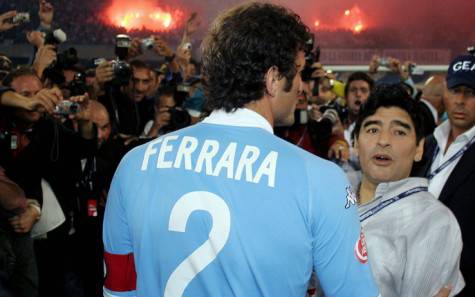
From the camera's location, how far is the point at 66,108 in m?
2.97

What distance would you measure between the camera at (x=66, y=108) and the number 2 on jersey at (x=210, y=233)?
186 cm

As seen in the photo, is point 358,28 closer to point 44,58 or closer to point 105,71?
point 105,71

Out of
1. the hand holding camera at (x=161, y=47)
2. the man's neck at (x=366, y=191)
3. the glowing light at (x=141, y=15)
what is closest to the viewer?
the man's neck at (x=366, y=191)

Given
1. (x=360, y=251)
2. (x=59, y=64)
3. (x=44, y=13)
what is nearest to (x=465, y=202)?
(x=360, y=251)

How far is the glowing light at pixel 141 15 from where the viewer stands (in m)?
7.38

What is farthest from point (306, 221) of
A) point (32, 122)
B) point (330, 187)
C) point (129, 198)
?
point (32, 122)

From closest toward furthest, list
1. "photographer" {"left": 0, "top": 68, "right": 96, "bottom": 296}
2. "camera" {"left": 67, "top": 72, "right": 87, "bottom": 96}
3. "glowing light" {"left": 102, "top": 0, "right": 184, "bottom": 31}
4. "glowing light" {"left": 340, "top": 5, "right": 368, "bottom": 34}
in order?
"photographer" {"left": 0, "top": 68, "right": 96, "bottom": 296}
"camera" {"left": 67, "top": 72, "right": 87, "bottom": 96}
"glowing light" {"left": 102, "top": 0, "right": 184, "bottom": 31}
"glowing light" {"left": 340, "top": 5, "right": 368, "bottom": 34}

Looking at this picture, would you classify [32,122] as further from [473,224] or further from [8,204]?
[473,224]

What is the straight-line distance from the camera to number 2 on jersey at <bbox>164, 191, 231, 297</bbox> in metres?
1.23

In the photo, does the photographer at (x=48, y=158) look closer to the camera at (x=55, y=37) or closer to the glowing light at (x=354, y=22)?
the camera at (x=55, y=37)

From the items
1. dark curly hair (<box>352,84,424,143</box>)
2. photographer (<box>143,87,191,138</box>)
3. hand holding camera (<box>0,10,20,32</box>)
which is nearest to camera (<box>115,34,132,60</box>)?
photographer (<box>143,87,191,138</box>)

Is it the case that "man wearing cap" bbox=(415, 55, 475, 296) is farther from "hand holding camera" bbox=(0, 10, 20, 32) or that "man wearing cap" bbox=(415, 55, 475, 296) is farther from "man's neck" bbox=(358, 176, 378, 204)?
"hand holding camera" bbox=(0, 10, 20, 32)

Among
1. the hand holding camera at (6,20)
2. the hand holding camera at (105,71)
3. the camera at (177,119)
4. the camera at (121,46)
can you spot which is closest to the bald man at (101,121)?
the hand holding camera at (105,71)

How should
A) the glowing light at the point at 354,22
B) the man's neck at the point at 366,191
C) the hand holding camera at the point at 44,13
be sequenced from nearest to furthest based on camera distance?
1. the man's neck at the point at 366,191
2. the hand holding camera at the point at 44,13
3. the glowing light at the point at 354,22
